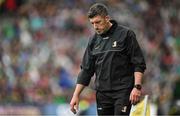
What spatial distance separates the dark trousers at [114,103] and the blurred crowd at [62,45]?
8.71 m

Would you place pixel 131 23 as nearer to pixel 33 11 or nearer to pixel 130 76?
pixel 33 11

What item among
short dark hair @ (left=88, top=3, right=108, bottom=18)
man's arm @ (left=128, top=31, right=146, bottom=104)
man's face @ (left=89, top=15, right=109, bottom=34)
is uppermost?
short dark hair @ (left=88, top=3, right=108, bottom=18)

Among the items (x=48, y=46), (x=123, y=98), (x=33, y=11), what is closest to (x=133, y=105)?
(x=123, y=98)

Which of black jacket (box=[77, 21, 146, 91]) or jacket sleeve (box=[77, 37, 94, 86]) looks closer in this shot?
black jacket (box=[77, 21, 146, 91])

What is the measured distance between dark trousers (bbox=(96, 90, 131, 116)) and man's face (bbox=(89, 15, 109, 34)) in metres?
0.83

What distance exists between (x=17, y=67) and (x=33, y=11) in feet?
10.7

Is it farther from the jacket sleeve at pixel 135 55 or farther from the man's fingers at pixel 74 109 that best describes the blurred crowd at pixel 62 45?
the jacket sleeve at pixel 135 55

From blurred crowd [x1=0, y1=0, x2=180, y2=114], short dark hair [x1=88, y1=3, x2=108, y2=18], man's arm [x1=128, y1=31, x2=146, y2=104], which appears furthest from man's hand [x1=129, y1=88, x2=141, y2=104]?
blurred crowd [x1=0, y1=0, x2=180, y2=114]

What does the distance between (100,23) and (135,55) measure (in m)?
0.61

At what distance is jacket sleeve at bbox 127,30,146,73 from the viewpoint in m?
9.76

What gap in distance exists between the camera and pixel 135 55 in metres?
9.84

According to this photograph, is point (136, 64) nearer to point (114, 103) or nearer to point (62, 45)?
point (114, 103)

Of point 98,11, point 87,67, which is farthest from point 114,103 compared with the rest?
point 98,11

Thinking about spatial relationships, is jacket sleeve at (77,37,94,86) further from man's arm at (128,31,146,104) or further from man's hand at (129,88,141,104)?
man's hand at (129,88,141,104)
